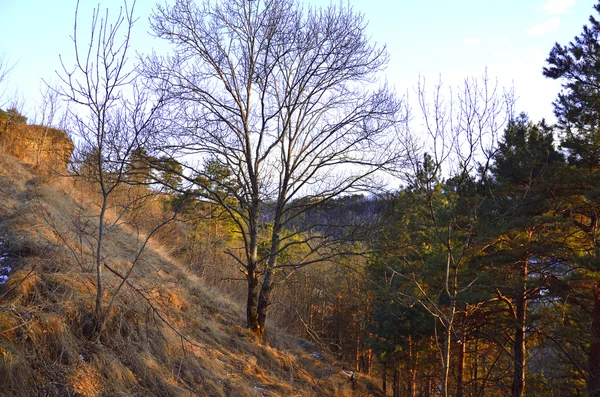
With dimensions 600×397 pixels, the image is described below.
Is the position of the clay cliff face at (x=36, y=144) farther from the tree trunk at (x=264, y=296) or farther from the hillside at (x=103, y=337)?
the tree trunk at (x=264, y=296)

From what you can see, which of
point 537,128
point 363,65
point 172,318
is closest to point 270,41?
point 363,65

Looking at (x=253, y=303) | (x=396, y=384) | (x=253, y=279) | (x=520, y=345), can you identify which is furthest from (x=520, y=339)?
(x=396, y=384)

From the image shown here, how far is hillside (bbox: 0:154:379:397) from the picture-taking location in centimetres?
414

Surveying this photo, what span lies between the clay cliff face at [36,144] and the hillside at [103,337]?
162 inches

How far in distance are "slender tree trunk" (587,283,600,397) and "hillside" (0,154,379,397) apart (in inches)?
250

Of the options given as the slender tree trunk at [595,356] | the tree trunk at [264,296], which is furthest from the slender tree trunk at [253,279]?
the slender tree trunk at [595,356]

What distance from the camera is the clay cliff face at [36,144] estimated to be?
13891mm

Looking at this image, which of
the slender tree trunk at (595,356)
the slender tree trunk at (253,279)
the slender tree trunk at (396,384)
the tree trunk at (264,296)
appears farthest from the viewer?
the slender tree trunk at (396,384)

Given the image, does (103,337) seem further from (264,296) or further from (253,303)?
(264,296)

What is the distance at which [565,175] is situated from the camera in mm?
11047

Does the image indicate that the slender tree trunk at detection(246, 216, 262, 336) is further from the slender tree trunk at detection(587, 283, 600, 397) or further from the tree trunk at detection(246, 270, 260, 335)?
the slender tree trunk at detection(587, 283, 600, 397)

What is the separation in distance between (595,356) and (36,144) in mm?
17838

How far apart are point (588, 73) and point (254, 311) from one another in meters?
9.83

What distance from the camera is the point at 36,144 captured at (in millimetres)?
14703
